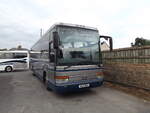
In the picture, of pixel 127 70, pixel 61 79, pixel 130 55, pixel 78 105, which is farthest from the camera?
pixel 127 70

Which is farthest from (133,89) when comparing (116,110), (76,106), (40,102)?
(40,102)

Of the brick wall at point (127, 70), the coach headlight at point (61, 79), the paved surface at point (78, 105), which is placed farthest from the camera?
the brick wall at point (127, 70)

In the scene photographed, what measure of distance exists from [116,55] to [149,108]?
147 inches

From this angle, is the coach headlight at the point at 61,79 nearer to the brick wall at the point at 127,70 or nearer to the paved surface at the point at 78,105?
the paved surface at the point at 78,105

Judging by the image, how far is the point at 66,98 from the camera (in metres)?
5.05

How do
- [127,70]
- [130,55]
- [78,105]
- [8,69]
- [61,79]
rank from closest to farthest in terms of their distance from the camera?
1. [78,105]
2. [61,79]
3. [130,55]
4. [127,70]
5. [8,69]

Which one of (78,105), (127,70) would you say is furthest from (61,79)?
(127,70)

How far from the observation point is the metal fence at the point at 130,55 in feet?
18.0

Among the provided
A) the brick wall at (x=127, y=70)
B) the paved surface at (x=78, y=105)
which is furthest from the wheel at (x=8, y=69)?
the brick wall at (x=127, y=70)

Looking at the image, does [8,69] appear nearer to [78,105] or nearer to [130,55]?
[78,105]

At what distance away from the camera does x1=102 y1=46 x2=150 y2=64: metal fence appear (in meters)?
5.49

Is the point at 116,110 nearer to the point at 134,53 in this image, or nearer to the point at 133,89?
the point at 133,89

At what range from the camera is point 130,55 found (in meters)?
6.24

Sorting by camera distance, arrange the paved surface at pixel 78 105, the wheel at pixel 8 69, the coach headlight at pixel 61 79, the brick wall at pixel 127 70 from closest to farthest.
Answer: the paved surface at pixel 78 105, the coach headlight at pixel 61 79, the brick wall at pixel 127 70, the wheel at pixel 8 69
